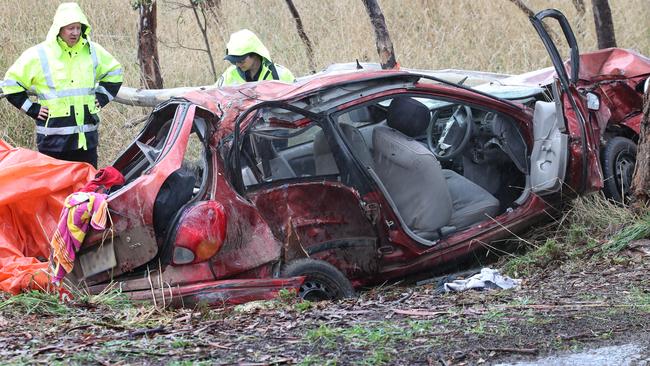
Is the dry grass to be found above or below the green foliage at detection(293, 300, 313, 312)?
above

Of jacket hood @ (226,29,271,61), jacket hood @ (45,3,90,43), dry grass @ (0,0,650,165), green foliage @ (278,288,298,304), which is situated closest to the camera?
green foliage @ (278,288,298,304)

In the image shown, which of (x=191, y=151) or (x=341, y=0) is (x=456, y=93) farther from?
(x=341, y=0)

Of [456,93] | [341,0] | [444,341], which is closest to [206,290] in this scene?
[444,341]

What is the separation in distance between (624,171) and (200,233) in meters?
3.62

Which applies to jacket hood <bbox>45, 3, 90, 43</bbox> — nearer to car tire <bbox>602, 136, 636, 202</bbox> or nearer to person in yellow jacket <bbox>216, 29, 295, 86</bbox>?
person in yellow jacket <bbox>216, 29, 295, 86</bbox>

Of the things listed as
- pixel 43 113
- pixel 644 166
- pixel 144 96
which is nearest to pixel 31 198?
pixel 43 113

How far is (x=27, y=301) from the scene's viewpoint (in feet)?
17.7

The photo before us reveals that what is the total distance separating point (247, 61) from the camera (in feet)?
28.5

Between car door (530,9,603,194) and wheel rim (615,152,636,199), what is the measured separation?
0.41 metres

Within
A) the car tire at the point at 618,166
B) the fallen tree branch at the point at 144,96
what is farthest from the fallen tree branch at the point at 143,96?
the car tire at the point at 618,166

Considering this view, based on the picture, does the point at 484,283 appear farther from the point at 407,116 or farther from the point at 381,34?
the point at 381,34

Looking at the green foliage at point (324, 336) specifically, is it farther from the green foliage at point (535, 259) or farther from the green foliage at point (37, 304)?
the green foliage at point (535, 259)

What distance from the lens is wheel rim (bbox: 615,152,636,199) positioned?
7.23 m

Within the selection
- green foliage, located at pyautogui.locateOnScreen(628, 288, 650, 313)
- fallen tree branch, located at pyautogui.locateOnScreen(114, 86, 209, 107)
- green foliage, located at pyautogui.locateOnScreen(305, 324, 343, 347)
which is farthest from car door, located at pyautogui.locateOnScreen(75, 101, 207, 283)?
fallen tree branch, located at pyautogui.locateOnScreen(114, 86, 209, 107)
